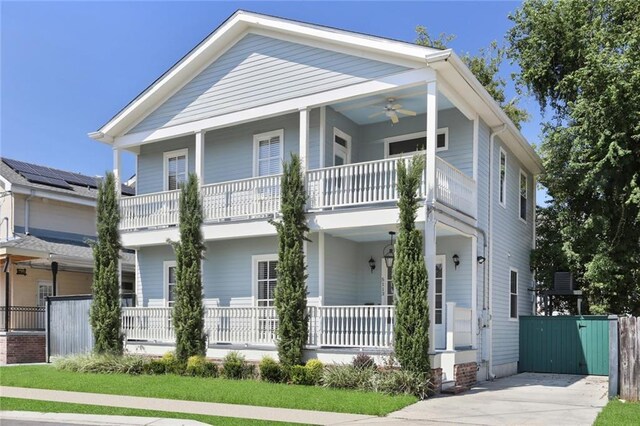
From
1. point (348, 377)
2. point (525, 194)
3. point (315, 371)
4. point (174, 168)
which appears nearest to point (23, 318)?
point (174, 168)

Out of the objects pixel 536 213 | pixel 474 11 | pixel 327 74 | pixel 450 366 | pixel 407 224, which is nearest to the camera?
pixel 407 224

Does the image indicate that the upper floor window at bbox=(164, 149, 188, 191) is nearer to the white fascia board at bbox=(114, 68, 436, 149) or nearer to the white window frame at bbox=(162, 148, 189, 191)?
the white window frame at bbox=(162, 148, 189, 191)

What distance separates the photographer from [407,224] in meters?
12.3

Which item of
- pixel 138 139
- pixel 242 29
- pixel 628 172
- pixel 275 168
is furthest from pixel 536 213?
pixel 138 139

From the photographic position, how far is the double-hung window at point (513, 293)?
18375mm

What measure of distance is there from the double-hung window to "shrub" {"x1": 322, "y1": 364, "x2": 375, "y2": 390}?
776 centimetres

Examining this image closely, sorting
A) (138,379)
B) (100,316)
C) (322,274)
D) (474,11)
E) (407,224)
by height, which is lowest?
(138,379)

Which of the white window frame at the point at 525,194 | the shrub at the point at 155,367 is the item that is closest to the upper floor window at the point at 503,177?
the white window frame at the point at 525,194

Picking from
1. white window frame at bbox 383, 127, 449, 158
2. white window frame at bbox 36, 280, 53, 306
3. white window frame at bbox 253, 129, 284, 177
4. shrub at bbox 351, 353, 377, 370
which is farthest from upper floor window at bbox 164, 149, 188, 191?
shrub at bbox 351, 353, 377, 370

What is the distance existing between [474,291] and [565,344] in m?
5.07

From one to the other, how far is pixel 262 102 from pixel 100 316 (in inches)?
288

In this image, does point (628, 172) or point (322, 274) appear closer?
point (322, 274)

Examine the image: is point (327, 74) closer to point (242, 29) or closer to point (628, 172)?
point (242, 29)

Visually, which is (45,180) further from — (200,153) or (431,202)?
(431,202)
